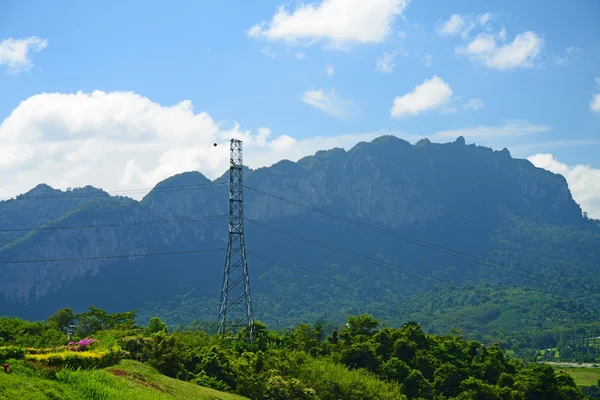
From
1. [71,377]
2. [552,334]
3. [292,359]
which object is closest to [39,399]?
[71,377]

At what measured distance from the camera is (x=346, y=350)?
53625mm

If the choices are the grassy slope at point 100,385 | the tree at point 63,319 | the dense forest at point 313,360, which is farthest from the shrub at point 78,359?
the tree at point 63,319

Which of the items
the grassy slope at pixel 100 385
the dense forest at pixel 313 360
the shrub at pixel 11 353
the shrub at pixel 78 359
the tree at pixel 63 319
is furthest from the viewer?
the tree at pixel 63 319

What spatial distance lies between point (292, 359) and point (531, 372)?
20.8 m

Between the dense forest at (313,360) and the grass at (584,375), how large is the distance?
132 feet

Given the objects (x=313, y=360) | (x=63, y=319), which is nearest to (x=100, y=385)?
(x=313, y=360)

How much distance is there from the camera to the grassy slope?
23.8 meters

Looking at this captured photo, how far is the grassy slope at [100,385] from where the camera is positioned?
23.8 m

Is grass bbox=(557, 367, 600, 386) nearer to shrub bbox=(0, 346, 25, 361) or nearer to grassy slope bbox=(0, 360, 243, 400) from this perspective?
grassy slope bbox=(0, 360, 243, 400)

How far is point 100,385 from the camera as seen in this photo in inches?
1051

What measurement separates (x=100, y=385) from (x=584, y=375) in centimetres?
9255

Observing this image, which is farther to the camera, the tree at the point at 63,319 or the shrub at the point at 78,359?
the tree at the point at 63,319

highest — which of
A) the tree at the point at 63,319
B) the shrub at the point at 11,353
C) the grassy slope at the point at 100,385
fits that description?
the shrub at the point at 11,353

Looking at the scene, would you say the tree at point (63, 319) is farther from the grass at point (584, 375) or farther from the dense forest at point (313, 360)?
the grass at point (584, 375)
